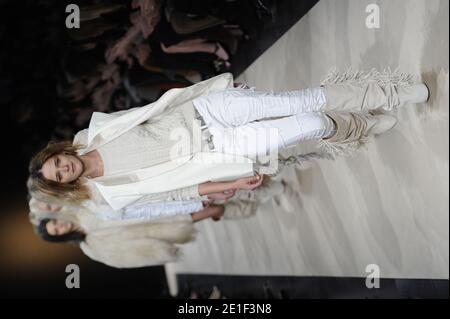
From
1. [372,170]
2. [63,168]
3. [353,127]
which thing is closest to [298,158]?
[372,170]

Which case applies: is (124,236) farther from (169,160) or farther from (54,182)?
(169,160)

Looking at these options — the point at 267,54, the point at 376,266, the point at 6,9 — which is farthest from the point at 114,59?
the point at 376,266

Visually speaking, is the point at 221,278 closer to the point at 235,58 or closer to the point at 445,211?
the point at 235,58

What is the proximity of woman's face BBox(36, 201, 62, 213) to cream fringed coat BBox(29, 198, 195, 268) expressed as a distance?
A: 28 millimetres

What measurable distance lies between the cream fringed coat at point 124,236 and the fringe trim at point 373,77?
67.6 inches

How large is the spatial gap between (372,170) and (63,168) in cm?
137

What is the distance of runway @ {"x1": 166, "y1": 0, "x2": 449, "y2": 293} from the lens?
1879 mm

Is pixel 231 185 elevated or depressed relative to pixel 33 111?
depressed

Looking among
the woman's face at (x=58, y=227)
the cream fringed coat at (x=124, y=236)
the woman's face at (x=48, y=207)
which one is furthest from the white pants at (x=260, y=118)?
the woman's face at (x=58, y=227)

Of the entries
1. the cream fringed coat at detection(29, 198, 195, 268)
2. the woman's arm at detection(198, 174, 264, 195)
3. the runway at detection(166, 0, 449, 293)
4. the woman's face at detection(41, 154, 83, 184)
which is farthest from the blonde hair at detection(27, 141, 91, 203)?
the runway at detection(166, 0, 449, 293)

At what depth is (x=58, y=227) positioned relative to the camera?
3404mm

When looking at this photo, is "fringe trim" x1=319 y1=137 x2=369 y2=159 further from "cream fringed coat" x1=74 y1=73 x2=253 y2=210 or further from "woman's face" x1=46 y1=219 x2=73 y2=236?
"woman's face" x1=46 y1=219 x2=73 y2=236

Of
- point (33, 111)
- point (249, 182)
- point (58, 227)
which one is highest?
point (33, 111)

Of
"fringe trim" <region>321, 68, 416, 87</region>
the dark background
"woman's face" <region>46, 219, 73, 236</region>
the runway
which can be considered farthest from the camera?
Answer: "woman's face" <region>46, 219, 73, 236</region>
